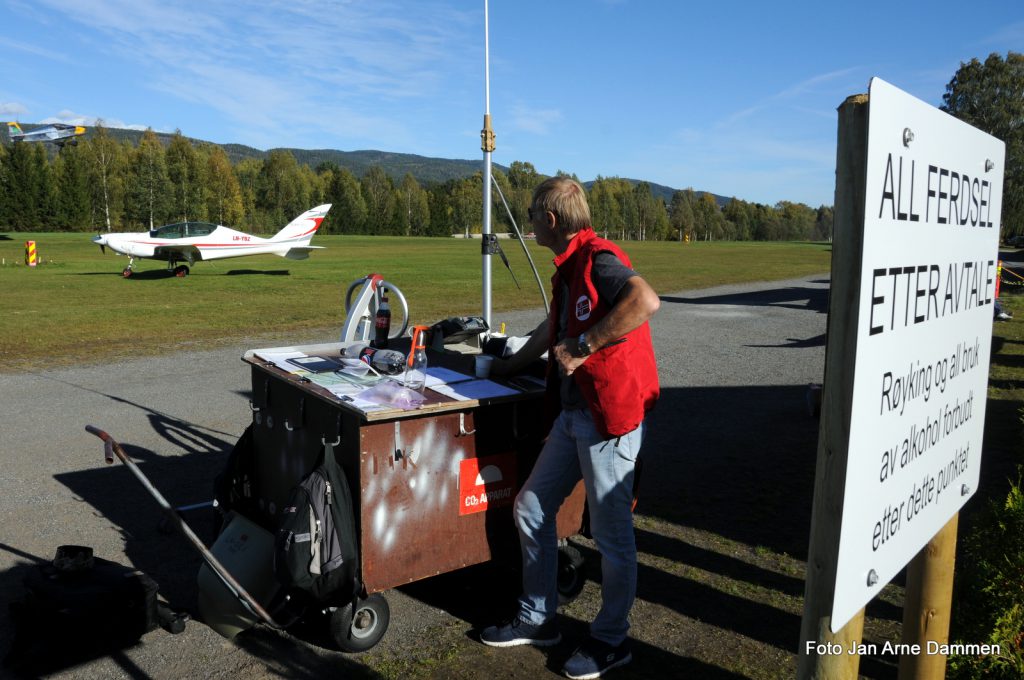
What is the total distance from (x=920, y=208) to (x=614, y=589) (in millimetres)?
2156

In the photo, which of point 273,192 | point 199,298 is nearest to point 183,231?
point 199,298

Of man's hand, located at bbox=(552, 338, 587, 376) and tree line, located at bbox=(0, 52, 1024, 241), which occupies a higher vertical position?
tree line, located at bbox=(0, 52, 1024, 241)

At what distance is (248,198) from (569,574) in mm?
101161

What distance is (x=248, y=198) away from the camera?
9719cm

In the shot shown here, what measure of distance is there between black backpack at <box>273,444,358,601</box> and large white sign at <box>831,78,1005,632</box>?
6.94 ft

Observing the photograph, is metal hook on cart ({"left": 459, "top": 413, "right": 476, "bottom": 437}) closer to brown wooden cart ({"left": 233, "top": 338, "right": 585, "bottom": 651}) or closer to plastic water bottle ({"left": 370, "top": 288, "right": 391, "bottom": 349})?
brown wooden cart ({"left": 233, "top": 338, "right": 585, "bottom": 651})

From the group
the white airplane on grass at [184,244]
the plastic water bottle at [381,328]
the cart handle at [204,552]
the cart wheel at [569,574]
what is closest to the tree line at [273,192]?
the white airplane on grass at [184,244]

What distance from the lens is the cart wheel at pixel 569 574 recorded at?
154 inches

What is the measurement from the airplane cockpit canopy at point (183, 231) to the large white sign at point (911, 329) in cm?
2924

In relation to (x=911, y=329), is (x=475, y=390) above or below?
below

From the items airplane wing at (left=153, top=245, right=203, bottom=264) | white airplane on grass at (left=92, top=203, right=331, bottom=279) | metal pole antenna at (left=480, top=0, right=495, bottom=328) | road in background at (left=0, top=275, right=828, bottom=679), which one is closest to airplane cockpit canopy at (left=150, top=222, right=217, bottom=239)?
white airplane on grass at (left=92, top=203, right=331, bottom=279)

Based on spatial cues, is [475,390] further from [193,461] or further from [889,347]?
[193,461]

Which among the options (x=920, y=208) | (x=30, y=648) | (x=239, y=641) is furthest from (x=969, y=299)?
(x=30, y=648)

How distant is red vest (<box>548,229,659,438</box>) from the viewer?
3.02 meters
